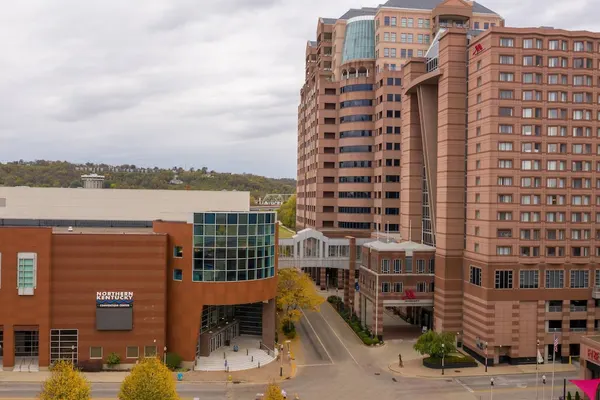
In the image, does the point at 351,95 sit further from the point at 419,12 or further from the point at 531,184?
the point at 531,184

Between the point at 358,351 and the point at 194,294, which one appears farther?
the point at 358,351

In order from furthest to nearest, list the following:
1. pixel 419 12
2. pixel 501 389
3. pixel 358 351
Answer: pixel 419 12
pixel 358 351
pixel 501 389

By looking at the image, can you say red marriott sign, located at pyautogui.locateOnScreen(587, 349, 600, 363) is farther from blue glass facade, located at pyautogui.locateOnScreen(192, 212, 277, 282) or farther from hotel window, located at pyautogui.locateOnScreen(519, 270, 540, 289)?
blue glass facade, located at pyautogui.locateOnScreen(192, 212, 277, 282)

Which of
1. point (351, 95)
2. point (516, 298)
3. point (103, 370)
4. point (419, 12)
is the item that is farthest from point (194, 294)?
point (419, 12)

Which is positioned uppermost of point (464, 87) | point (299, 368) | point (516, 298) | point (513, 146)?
point (464, 87)

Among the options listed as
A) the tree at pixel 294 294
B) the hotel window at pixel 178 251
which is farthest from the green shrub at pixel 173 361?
the tree at pixel 294 294

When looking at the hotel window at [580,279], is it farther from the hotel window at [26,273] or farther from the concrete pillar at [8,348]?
the concrete pillar at [8,348]

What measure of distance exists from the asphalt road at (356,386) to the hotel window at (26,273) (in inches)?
391

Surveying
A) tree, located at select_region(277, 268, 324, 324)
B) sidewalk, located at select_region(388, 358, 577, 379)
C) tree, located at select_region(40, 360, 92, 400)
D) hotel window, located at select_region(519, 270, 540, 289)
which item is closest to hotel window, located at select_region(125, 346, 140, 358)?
tree, located at select_region(40, 360, 92, 400)

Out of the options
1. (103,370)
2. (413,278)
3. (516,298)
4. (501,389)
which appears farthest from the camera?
(413,278)

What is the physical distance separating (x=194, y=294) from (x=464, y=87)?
→ 144 feet

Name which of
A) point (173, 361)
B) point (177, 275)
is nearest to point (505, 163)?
point (177, 275)

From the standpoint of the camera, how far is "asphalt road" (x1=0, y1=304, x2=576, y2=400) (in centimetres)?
5922

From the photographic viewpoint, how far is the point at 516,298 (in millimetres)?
71750
